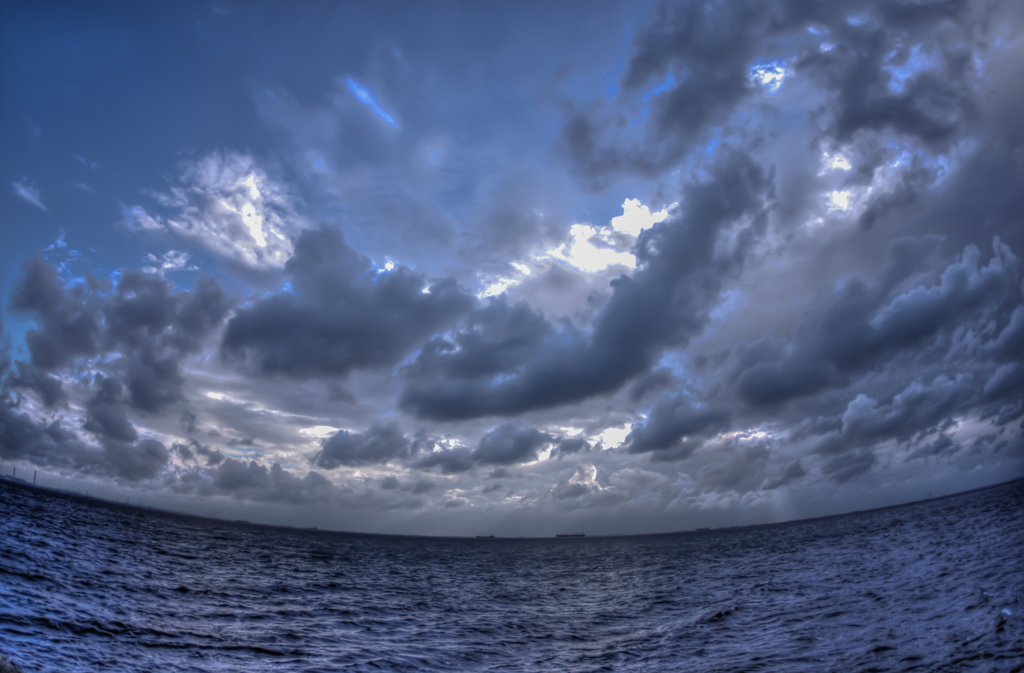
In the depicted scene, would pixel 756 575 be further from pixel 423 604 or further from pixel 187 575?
pixel 187 575

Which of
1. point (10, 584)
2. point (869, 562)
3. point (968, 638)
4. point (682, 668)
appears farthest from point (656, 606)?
point (10, 584)

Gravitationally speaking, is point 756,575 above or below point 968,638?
below

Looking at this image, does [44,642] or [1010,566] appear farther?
[1010,566]

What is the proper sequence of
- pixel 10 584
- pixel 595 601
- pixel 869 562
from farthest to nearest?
1. pixel 869 562
2. pixel 595 601
3. pixel 10 584

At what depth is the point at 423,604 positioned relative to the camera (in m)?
40.6

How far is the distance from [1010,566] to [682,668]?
29.8 metres

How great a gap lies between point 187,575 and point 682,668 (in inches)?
1897

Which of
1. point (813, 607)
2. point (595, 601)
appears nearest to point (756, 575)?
point (595, 601)

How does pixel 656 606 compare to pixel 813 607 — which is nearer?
pixel 813 607

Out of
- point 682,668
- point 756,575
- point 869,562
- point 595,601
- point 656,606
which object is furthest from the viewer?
point 756,575

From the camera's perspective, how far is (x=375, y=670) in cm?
2077

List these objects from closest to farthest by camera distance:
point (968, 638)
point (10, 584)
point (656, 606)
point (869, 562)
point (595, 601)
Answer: point (968, 638) → point (10, 584) → point (656, 606) → point (595, 601) → point (869, 562)

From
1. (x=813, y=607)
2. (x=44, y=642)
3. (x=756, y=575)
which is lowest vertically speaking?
(x=756, y=575)

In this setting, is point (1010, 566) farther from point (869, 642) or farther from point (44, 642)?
point (44, 642)
